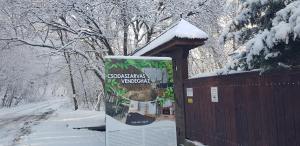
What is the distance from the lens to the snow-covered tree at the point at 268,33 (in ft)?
16.7

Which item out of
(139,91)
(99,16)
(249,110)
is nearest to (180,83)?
(139,91)

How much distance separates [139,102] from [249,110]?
3468 millimetres

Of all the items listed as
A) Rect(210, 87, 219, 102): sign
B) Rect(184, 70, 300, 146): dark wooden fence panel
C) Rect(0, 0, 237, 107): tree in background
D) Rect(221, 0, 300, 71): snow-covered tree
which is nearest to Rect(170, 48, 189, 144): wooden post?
Rect(184, 70, 300, 146): dark wooden fence panel

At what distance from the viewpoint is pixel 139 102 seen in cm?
955

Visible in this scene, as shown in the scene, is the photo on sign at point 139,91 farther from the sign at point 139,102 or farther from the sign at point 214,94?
the sign at point 214,94

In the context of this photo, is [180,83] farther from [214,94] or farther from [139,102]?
[214,94]

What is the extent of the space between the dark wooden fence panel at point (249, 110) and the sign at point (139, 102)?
2.83 ft

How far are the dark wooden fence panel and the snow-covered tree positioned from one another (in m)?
0.29

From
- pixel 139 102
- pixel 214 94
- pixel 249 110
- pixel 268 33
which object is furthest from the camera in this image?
pixel 139 102

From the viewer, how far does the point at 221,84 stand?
306 inches

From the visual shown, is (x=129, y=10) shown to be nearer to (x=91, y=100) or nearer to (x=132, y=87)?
(x=132, y=87)

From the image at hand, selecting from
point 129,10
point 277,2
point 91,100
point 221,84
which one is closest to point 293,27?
point 277,2

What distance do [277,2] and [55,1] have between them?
1320cm

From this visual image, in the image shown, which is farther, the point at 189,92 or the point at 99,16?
the point at 99,16
